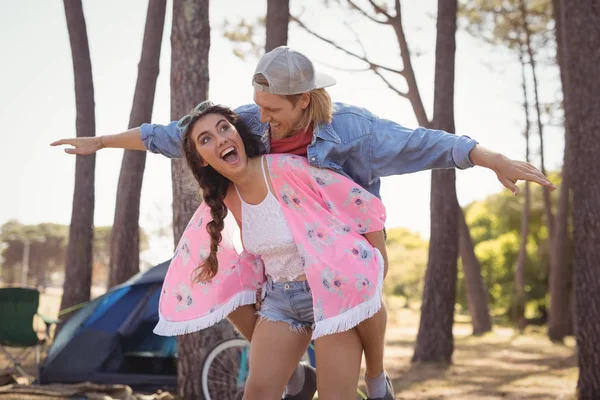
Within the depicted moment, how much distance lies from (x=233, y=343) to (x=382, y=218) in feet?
10.4

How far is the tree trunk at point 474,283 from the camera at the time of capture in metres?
14.6

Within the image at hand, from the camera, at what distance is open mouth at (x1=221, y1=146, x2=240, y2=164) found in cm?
293

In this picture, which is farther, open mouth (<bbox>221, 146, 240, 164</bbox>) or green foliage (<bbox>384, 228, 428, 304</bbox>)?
green foliage (<bbox>384, 228, 428, 304</bbox>)

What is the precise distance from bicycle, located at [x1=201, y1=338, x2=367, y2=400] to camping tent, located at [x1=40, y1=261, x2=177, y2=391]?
1167mm

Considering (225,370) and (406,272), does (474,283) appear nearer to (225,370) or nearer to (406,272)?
(225,370)

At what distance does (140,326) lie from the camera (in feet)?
24.1

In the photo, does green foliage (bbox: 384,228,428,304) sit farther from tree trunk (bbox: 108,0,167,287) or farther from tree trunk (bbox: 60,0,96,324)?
tree trunk (bbox: 60,0,96,324)

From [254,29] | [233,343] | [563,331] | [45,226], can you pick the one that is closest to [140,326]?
[233,343]

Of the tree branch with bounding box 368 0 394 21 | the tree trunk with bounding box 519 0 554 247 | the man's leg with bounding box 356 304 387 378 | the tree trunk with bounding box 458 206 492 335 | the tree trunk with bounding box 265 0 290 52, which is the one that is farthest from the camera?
the tree trunk with bounding box 519 0 554 247

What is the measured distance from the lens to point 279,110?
2926mm

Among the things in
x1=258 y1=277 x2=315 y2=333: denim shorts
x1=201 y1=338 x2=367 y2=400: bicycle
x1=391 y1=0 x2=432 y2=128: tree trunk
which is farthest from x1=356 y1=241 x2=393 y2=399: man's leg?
x1=391 y1=0 x2=432 y2=128: tree trunk

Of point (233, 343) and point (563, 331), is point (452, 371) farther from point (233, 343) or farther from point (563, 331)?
point (563, 331)

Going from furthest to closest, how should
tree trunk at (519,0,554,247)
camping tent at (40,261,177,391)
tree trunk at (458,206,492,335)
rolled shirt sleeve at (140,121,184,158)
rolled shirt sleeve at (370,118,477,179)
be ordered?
tree trunk at (519,0,554,247), tree trunk at (458,206,492,335), camping tent at (40,261,177,391), rolled shirt sleeve at (140,121,184,158), rolled shirt sleeve at (370,118,477,179)

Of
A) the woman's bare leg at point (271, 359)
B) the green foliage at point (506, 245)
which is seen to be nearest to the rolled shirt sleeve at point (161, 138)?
the woman's bare leg at point (271, 359)
